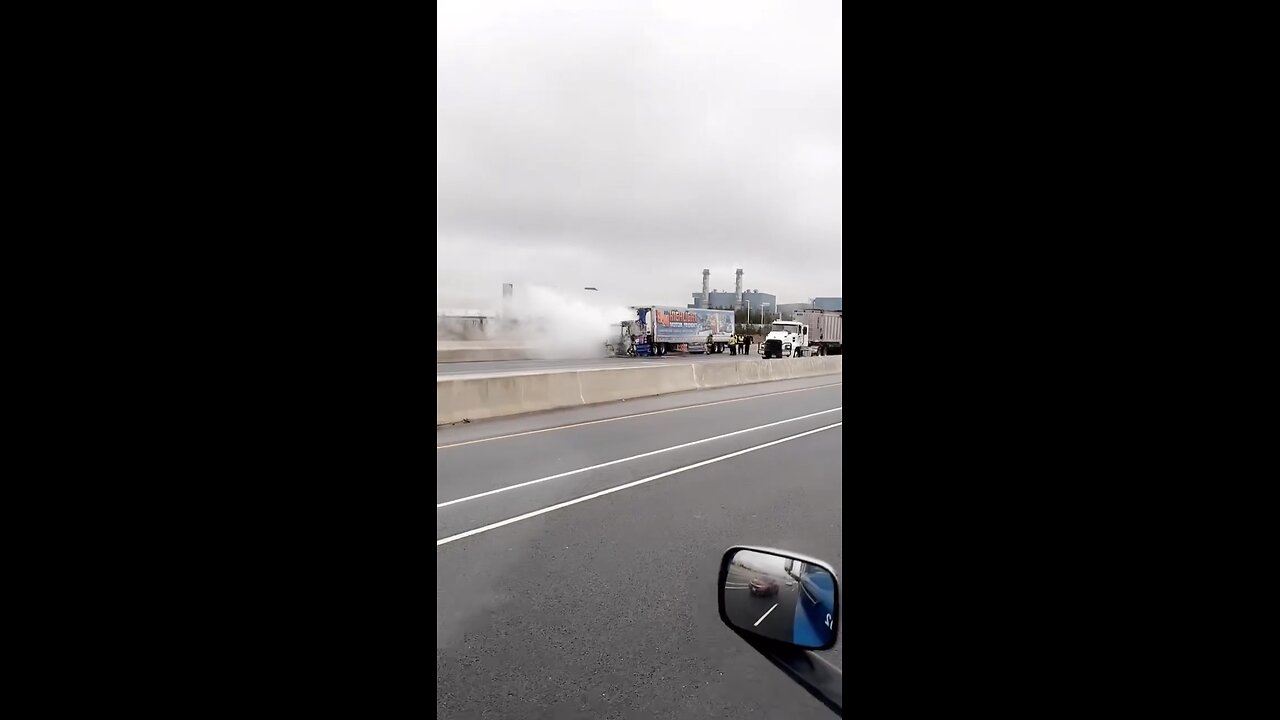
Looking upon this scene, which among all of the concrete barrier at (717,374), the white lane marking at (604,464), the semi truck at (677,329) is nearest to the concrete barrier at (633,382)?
the concrete barrier at (717,374)

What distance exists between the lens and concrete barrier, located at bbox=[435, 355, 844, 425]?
13.3 meters

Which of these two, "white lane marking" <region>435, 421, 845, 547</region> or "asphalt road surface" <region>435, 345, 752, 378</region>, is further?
"asphalt road surface" <region>435, 345, 752, 378</region>

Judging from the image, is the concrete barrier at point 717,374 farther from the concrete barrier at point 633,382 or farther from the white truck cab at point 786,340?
the white truck cab at point 786,340

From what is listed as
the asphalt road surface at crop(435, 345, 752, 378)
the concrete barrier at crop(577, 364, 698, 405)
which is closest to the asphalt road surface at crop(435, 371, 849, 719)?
the concrete barrier at crop(577, 364, 698, 405)

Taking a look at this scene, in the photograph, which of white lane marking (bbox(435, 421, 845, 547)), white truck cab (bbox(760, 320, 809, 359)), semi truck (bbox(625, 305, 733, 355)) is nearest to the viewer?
white lane marking (bbox(435, 421, 845, 547))

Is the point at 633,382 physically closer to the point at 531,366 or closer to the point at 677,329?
the point at 531,366

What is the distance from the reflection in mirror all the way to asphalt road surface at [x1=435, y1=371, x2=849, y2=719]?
892mm

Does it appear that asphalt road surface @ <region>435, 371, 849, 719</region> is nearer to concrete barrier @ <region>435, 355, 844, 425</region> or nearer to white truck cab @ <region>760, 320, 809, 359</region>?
concrete barrier @ <region>435, 355, 844, 425</region>

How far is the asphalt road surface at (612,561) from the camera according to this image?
3.38 m

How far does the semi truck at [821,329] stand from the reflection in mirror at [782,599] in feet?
141

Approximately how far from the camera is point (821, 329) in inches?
1825

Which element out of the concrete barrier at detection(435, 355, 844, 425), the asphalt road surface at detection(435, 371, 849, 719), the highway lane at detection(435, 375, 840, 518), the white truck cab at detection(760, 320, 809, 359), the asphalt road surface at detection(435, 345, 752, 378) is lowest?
the asphalt road surface at detection(435, 371, 849, 719)
